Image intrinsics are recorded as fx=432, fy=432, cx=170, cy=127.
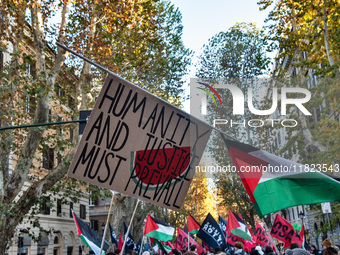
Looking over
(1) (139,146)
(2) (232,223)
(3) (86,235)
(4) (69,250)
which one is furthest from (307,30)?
(4) (69,250)

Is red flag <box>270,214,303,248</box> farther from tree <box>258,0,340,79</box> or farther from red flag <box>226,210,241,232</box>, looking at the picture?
tree <box>258,0,340,79</box>

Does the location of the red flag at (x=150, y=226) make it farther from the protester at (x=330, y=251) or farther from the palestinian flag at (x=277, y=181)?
the palestinian flag at (x=277, y=181)

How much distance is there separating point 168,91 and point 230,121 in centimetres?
752

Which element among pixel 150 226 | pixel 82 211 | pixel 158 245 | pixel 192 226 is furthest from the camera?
pixel 82 211

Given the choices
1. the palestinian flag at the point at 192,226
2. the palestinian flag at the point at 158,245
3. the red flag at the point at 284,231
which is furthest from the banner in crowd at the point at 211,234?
the palestinian flag at the point at 192,226

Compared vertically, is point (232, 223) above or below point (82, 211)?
below

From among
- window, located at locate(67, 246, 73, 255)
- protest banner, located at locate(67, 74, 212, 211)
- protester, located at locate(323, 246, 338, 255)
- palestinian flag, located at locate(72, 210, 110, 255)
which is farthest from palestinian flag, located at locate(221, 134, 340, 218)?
window, located at locate(67, 246, 73, 255)

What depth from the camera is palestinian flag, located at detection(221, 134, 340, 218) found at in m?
4.93

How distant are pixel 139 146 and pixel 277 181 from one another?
1.74 metres

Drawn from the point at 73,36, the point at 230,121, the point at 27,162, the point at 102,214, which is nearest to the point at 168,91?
the point at 230,121

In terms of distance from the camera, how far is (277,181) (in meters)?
5.21

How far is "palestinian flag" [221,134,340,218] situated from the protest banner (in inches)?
24.1

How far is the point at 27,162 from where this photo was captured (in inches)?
483

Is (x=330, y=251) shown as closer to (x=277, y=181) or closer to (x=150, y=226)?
(x=277, y=181)
